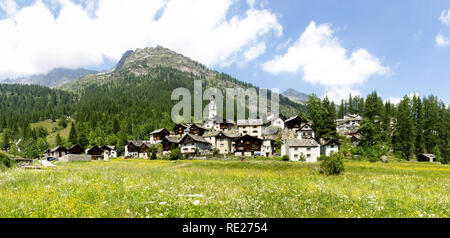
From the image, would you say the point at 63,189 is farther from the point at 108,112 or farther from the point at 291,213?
the point at 108,112

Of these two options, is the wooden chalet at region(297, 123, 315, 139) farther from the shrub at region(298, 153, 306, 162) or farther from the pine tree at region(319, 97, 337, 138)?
the shrub at region(298, 153, 306, 162)

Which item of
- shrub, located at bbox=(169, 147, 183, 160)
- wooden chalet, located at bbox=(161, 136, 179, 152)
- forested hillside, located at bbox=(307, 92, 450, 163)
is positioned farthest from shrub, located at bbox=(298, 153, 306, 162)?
wooden chalet, located at bbox=(161, 136, 179, 152)

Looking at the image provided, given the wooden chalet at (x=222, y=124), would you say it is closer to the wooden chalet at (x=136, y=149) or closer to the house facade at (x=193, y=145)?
the house facade at (x=193, y=145)

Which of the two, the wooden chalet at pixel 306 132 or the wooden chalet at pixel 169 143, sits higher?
the wooden chalet at pixel 306 132

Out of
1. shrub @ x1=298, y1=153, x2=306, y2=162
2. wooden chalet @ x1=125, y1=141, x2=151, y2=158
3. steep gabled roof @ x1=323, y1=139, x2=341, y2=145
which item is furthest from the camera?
wooden chalet @ x1=125, y1=141, x2=151, y2=158

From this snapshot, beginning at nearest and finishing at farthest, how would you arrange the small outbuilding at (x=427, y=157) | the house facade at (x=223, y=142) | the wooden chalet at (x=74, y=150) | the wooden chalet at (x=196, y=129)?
1. the small outbuilding at (x=427, y=157)
2. the house facade at (x=223, y=142)
3. the wooden chalet at (x=74, y=150)
4. the wooden chalet at (x=196, y=129)

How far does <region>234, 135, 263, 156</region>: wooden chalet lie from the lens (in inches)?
3103

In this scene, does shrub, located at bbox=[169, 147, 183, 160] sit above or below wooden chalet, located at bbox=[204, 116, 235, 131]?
below

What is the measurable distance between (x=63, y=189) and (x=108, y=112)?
637 ft

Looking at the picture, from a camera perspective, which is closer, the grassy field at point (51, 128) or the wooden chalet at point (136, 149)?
the wooden chalet at point (136, 149)

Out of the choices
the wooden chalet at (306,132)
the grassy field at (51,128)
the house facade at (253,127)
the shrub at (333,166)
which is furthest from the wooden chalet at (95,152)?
the shrub at (333,166)

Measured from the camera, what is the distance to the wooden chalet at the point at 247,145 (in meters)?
78.8

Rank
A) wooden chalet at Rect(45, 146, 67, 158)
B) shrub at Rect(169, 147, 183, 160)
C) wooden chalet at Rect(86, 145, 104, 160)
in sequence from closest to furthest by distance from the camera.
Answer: shrub at Rect(169, 147, 183, 160)
wooden chalet at Rect(86, 145, 104, 160)
wooden chalet at Rect(45, 146, 67, 158)
